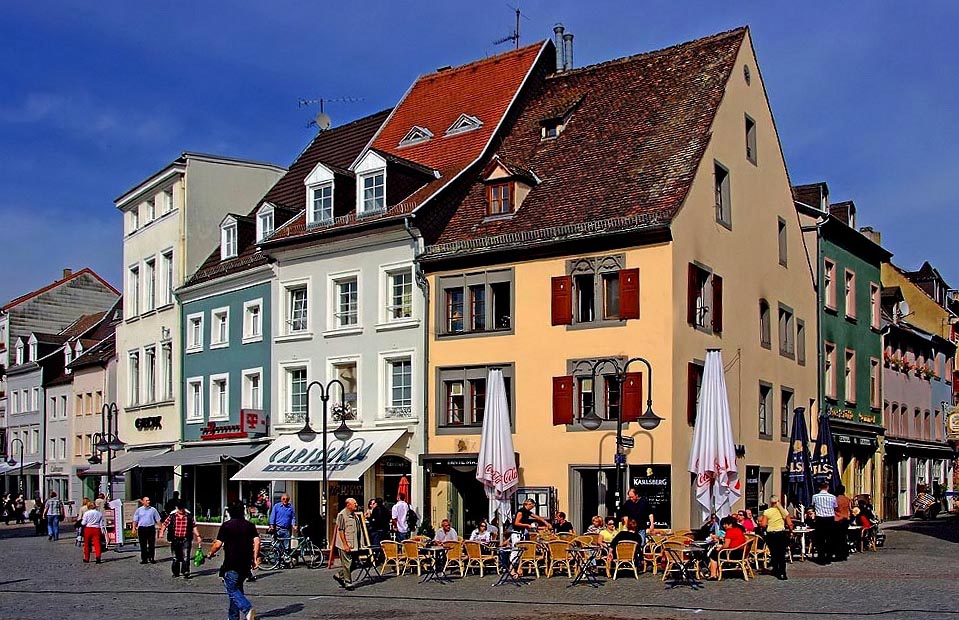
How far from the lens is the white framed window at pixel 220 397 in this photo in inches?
1606

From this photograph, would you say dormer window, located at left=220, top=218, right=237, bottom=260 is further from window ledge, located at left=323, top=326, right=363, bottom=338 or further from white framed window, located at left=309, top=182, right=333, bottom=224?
window ledge, located at left=323, top=326, right=363, bottom=338

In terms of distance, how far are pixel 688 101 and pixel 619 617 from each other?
61.3 feet

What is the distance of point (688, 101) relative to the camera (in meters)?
33.4

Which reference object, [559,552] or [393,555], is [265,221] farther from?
[559,552]

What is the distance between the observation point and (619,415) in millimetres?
26812

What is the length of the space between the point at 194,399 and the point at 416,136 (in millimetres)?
12018

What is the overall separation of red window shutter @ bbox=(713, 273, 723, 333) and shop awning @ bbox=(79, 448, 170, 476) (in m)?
21.3

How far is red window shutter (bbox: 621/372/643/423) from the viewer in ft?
96.2

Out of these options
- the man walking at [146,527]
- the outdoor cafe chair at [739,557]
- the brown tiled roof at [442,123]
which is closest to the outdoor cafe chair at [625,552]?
the outdoor cafe chair at [739,557]

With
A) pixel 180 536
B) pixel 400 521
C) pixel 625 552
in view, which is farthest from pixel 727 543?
pixel 180 536

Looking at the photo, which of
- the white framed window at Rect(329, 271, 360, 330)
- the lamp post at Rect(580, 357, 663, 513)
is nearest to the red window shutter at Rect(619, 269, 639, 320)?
the lamp post at Rect(580, 357, 663, 513)

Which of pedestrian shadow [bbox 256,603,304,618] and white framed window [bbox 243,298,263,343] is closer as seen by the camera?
pedestrian shadow [bbox 256,603,304,618]

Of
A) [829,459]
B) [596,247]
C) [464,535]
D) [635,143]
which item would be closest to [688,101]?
[635,143]

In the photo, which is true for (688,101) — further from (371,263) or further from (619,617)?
(619,617)
